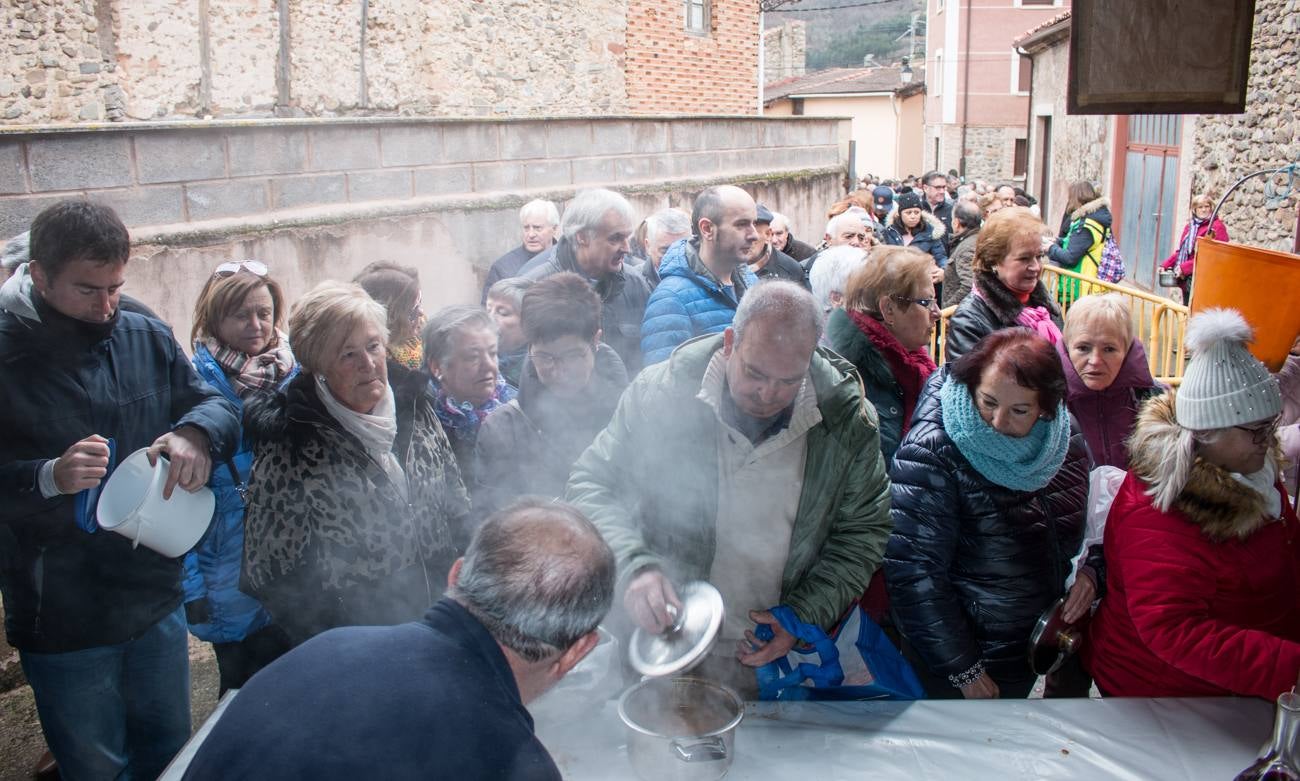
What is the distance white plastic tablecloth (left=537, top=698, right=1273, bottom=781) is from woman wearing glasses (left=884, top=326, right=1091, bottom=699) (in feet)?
1.10

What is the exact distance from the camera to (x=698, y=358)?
8.34 feet

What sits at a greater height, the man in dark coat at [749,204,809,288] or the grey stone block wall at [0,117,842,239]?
the grey stone block wall at [0,117,842,239]

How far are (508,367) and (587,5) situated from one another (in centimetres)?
1039

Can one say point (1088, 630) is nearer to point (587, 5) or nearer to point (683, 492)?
point (683, 492)

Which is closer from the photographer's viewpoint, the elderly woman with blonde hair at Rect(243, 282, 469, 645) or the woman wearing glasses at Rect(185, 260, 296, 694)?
the elderly woman with blonde hair at Rect(243, 282, 469, 645)

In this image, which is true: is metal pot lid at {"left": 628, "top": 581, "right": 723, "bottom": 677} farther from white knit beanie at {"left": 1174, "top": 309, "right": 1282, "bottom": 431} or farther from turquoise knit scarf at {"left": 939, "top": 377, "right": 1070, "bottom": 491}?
white knit beanie at {"left": 1174, "top": 309, "right": 1282, "bottom": 431}

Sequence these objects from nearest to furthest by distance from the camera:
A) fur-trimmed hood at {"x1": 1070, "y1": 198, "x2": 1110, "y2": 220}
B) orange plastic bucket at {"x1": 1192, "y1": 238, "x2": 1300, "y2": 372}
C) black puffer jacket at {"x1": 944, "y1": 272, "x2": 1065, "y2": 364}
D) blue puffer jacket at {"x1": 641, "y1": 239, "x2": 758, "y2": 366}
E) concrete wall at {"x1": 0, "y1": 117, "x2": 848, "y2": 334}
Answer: orange plastic bucket at {"x1": 1192, "y1": 238, "x2": 1300, "y2": 372} → blue puffer jacket at {"x1": 641, "y1": 239, "x2": 758, "y2": 366} → black puffer jacket at {"x1": 944, "y1": 272, "x2": 1065, "y2": 364} → concrete wall at {"x1": 0, "y1": 117, "x2": 848, "y2": 334} → fur-trimmed hood at {"x1": 1070, "y1": 198, "x2": 1110, "y2": 220}

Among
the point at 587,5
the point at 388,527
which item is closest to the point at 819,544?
the point at 388,527

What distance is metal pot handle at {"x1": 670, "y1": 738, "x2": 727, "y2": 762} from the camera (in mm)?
1913

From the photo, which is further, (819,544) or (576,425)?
(576,425)

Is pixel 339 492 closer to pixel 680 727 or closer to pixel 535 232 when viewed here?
pixel 680 727

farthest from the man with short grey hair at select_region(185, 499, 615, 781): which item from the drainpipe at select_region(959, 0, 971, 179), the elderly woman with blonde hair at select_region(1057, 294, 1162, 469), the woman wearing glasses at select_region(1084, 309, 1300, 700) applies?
the drainpipe at select_region(959, 0, 971, 179)

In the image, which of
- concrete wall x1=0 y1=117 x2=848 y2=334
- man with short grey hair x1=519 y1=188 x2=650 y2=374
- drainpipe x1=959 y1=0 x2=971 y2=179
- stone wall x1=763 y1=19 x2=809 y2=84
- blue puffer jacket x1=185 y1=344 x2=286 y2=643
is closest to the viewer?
blue puffer jacket x1=185 y1=344 x2=286 y2=643

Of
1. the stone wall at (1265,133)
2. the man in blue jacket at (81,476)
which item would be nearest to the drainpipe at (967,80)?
the stone wall at (1265,133)
